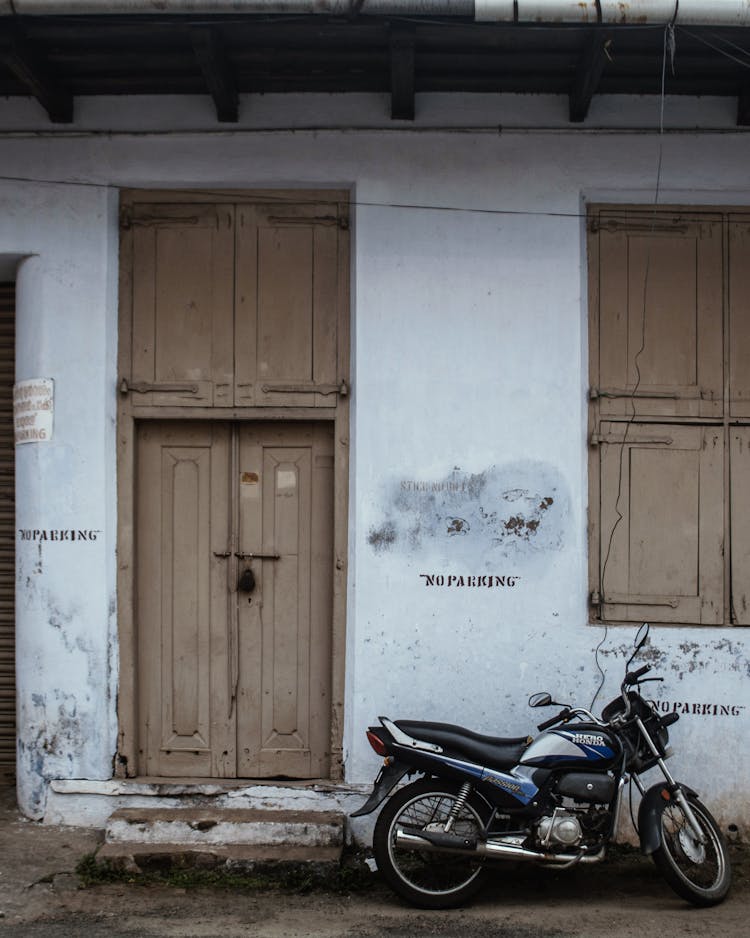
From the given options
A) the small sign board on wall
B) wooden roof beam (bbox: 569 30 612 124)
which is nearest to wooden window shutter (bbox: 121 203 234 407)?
the small sign board on wall

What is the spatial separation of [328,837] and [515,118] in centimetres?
434

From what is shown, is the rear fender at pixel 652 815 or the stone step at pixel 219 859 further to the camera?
the stone step at pixel 219 859

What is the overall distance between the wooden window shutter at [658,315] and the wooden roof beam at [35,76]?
327 centimetres

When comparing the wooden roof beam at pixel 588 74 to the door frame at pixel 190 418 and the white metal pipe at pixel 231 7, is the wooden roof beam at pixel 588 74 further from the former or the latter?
the door frame at pixel 190 418

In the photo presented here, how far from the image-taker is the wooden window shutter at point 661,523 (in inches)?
231

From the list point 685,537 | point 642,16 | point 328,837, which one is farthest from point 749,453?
point 328,837

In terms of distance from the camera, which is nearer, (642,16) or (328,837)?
(642,16)

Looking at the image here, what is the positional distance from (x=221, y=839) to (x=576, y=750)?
2.05m

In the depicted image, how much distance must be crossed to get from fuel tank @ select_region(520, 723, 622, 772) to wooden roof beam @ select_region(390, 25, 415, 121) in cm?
366

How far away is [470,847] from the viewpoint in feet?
16.0

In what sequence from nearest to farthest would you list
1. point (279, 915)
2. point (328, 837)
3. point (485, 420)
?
point (279, 915)
point (328, 837)
point (485, 420)

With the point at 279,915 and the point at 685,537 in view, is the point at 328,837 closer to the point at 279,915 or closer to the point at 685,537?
the point at 279,915

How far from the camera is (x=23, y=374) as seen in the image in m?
6.02

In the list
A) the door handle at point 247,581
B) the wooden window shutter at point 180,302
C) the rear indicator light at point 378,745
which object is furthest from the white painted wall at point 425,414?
the rear indicator light at point 378,745
